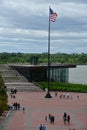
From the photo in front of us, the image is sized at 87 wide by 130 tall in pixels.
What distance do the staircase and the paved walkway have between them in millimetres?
5637

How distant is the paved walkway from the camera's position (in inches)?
1519

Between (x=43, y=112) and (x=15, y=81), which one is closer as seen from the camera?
(x=43, y=112)

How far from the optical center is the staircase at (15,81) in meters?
→ 73.9

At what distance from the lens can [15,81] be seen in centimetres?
7956

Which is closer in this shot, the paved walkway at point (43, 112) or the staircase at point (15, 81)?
the paved walkway at point (43, 112)

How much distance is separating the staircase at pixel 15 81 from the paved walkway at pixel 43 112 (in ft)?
18.5

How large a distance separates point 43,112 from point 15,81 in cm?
3207

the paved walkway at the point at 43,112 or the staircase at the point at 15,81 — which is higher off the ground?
the staircase at the point at 15,81

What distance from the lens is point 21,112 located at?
48344 millimetres

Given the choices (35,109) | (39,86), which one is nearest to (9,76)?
(39,86)

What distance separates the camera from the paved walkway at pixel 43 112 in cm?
3859

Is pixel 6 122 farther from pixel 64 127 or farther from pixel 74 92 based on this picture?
pixel 74 92

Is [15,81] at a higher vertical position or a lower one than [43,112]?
higher

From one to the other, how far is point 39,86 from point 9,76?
853cm
